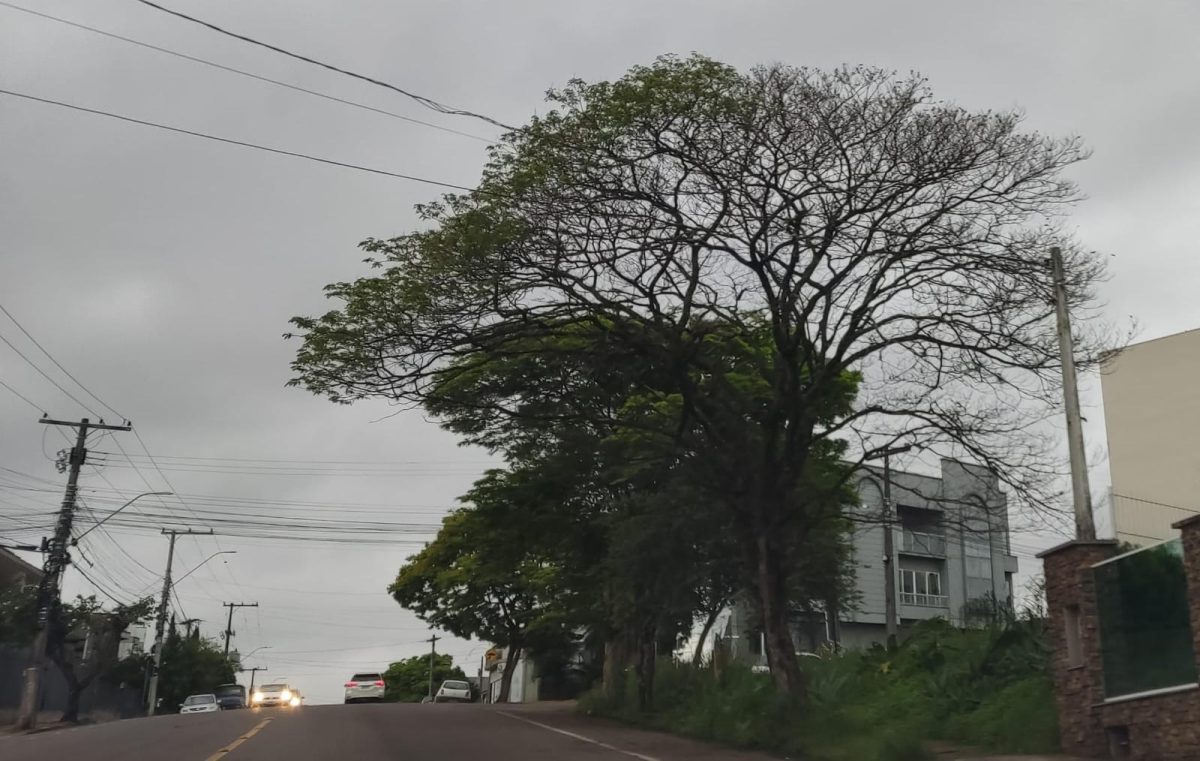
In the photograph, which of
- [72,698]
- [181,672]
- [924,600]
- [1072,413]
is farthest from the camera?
[181,672]

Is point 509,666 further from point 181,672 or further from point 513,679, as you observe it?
point 181,672

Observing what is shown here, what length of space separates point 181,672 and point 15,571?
19.3 metres

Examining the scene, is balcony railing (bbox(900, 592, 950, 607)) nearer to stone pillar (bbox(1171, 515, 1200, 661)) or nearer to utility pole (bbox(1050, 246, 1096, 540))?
utility pole (bbox(1050, 246, 1096, 540))

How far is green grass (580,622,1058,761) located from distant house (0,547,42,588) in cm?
3779

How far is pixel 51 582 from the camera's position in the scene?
35531 mm

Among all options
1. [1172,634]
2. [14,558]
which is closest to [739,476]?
[1172,634]

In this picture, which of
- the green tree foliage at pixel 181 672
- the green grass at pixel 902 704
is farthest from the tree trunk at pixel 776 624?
the green tree foliage at pixel 181 672

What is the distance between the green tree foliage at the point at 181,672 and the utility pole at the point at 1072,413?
→ 6353 centimetres

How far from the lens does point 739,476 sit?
19672mm

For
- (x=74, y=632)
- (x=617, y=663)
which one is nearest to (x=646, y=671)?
(x=617, y=663)

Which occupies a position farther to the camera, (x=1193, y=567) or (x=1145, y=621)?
(x=1145, y=621)

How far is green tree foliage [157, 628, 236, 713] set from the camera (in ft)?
233

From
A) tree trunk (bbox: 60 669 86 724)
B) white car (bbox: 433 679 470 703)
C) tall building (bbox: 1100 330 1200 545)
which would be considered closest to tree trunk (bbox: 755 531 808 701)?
tall building (bbox: 1100 330 1200 545)

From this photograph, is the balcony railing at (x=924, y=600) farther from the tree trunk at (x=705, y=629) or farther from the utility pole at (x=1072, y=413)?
the utility pole at (x=1072, y=413)
